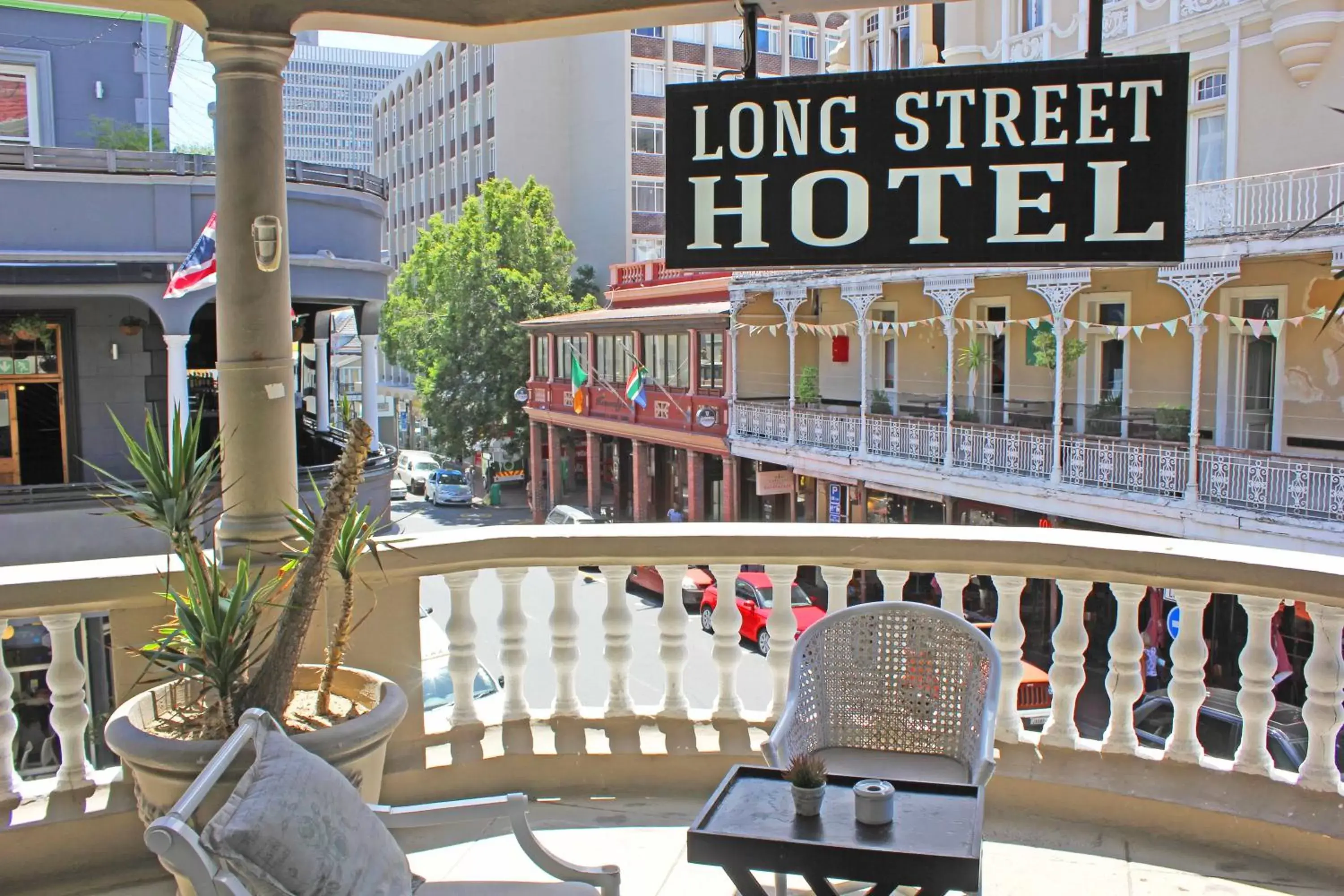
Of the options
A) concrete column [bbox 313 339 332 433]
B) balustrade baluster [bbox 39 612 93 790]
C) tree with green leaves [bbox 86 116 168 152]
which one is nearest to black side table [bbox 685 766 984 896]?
balustrade baluster [bbox 39 612 93 790]

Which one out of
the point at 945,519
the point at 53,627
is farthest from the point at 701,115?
the point at 945,519

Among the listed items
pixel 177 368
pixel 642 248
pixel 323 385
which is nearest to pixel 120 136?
pixel 177 368

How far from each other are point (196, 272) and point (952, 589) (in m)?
10.6

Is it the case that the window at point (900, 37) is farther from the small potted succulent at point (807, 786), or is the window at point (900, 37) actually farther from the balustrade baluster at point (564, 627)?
the small potted succulent at point (807, 786)

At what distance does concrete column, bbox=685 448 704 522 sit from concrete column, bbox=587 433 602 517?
216 inches

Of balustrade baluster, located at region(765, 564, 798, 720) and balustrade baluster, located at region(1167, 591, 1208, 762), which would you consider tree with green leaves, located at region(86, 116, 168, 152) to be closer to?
balustrade baluster, located at region(765, 564, 798, 720)

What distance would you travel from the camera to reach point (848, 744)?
3.52 m

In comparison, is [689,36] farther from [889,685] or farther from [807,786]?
[807,786]

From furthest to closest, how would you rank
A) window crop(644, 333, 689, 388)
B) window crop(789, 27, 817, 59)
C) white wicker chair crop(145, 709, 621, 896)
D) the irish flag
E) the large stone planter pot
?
window crop(789, 27, 817, 59), window crop(644, 333, 689, 388), the irish flag, the large stone planter pot, white wicker chair crop(145, 709, 621, 896)

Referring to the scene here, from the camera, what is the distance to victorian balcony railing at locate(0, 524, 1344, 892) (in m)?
3.66

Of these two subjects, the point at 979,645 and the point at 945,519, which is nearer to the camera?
the point at 979,645

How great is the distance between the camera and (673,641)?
4.25 meters

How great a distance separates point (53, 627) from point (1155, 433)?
60.6 feet

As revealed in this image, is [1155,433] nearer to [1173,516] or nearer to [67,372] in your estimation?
[1173,516]
